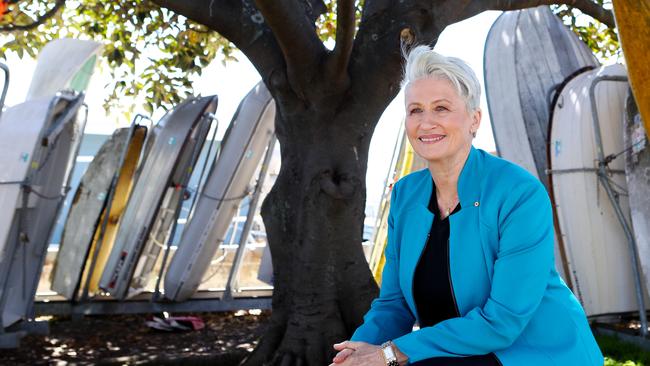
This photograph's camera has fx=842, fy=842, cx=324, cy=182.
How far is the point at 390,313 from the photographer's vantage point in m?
2.71

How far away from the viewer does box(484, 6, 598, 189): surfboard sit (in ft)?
26.8

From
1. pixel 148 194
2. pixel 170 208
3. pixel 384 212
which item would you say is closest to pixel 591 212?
pixel 384 212

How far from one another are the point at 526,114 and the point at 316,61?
362 centimetres

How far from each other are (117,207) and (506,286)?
763 centimetres

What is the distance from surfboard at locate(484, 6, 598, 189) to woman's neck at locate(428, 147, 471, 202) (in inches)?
215

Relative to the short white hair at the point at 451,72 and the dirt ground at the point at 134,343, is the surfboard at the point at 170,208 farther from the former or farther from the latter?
the short white hair at the point at 451,72

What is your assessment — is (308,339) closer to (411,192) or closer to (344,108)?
(344,108)

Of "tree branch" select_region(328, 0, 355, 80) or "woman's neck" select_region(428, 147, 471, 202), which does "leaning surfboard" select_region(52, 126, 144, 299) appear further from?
"woman's neck" select_region(428, 147, 471, 202)

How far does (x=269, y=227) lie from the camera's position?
5.57 metres

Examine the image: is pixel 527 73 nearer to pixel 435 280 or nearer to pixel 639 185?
pixel 639 185

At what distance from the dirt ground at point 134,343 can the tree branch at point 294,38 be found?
2.36 m

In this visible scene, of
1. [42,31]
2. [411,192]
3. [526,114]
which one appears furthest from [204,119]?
[411,192]

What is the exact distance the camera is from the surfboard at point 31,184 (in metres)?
7.13

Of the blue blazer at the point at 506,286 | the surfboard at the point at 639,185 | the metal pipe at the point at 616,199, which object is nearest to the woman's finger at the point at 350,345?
the blue blazer at the point at 506,286
